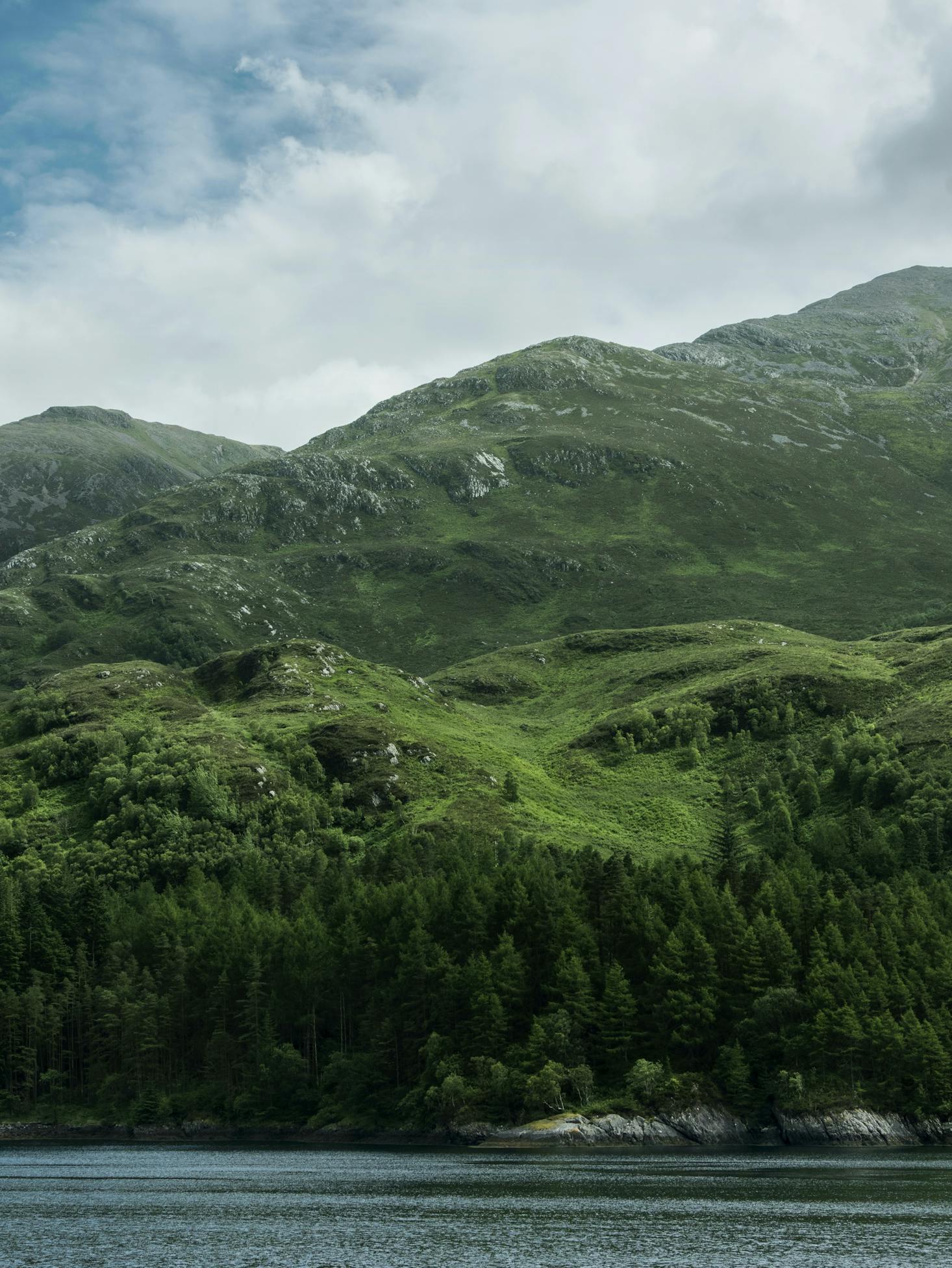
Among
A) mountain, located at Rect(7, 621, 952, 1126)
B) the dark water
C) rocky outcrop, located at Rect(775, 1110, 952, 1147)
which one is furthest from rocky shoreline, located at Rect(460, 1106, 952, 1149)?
the dark water

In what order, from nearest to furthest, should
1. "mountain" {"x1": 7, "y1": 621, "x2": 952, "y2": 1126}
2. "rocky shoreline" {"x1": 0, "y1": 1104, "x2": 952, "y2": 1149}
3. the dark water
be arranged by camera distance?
the dark water < "rocky shoreline" {"x1": 0, "y1": 1104, "x2": 952, "y2": 1149} < "mountain" {"x1": 7, "y1": 621, "x2": 952, "y2": 1126}

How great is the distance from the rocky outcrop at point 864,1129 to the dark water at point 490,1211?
157 inches

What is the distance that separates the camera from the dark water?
75375 millimetres

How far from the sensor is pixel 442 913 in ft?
521

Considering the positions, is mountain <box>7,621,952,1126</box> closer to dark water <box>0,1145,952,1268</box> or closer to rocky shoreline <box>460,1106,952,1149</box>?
rocky shoreline <box>460,1106,952,1149</box>

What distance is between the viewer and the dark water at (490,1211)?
7538 centimetres

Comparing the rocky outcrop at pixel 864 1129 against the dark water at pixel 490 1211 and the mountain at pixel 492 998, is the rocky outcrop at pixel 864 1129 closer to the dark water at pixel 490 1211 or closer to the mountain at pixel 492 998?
the mountain at pixel 492 998

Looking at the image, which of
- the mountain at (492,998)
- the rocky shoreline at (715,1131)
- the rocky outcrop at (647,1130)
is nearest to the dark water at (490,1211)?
the rocky shoreline at (715,1131)

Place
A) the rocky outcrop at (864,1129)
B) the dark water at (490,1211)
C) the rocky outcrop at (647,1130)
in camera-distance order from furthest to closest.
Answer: the rocky outcrop at (647,1130) → the rocky outcrop at (864,1129) → the dark water at (490,1211)

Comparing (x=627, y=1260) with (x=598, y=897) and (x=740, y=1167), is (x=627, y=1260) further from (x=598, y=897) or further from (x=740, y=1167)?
(x=598, y=897)

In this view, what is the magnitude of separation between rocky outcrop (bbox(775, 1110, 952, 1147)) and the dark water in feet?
13.1

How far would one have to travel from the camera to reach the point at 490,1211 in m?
90.0

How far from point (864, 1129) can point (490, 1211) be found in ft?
180

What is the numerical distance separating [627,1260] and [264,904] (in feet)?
434
